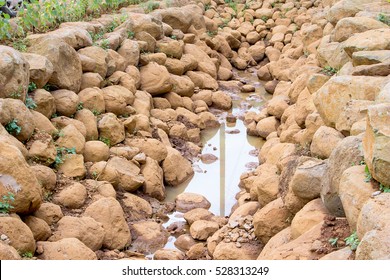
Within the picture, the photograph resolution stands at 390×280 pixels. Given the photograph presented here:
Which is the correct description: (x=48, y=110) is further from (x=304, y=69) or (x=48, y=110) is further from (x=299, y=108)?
(x=304, y=69)

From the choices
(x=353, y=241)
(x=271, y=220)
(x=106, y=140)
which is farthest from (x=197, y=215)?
(x=353, y=241)

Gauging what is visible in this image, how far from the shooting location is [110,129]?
7.47 m

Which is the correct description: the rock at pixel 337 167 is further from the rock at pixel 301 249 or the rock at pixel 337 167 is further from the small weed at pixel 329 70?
the small weed at pixel 329 70

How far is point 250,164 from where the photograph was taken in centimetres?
859

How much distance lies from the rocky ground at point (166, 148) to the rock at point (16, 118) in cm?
1

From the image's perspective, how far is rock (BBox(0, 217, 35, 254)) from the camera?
4711mm

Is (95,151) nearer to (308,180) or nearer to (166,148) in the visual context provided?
(166,148)

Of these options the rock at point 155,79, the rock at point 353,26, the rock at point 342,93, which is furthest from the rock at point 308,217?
the rock at point 155,79

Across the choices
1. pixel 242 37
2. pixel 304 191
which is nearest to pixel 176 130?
pixel 304 191

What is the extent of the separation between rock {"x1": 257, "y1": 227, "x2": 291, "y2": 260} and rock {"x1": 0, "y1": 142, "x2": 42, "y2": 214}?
6.96 feet

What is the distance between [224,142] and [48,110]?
340 cm

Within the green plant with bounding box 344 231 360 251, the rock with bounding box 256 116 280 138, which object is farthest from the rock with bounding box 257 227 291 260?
the rock with bounding box 256 116 280 138

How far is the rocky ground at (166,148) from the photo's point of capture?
14.9ft

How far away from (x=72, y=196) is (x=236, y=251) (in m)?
1.82
